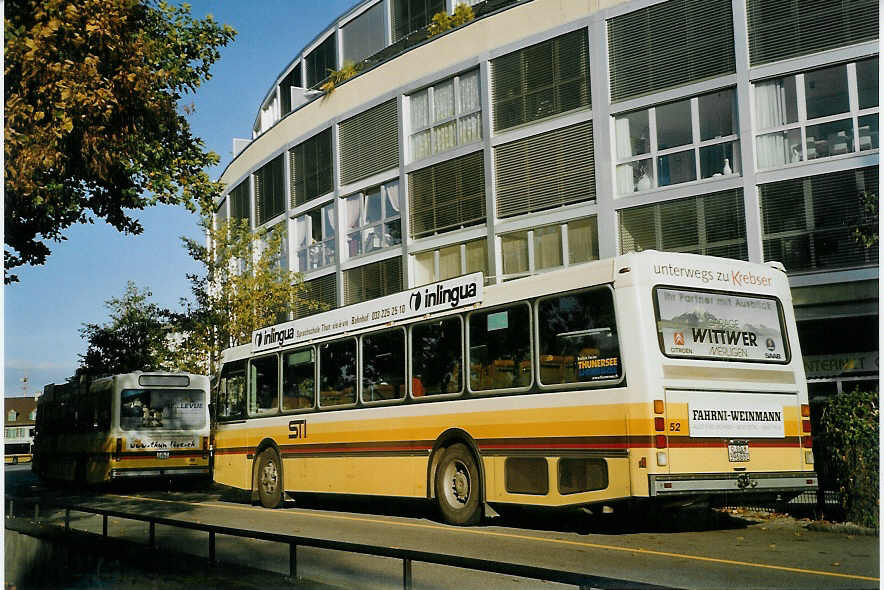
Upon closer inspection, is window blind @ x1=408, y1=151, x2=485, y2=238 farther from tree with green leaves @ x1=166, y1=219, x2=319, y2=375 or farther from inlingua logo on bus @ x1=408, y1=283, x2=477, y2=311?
inlingua logo on bus @ x1=408, y1=283, x2=477, y2=311

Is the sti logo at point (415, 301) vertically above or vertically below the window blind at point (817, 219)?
below

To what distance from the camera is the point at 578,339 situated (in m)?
12.1

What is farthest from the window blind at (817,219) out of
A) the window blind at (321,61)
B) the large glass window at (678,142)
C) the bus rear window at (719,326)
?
the window blind at (321,61)

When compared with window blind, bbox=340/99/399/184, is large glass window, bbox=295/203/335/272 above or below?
below

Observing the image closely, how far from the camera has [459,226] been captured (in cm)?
3100

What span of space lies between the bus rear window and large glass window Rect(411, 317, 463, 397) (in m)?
3.21

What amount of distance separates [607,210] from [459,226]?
581 cm

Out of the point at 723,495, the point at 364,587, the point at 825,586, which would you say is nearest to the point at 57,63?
the point at 364,587

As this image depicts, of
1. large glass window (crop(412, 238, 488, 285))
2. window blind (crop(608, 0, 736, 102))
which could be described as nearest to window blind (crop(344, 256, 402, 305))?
large glass window (crop(412, 238, 488, 285))

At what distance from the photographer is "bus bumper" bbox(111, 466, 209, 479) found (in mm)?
24542

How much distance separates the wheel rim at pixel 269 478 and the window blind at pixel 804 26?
14.1m

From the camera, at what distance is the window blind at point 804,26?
22156 mm

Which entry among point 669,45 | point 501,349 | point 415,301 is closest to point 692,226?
point 669,45

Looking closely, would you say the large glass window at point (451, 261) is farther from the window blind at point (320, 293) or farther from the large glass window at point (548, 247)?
the window blind at point (320, 293)
